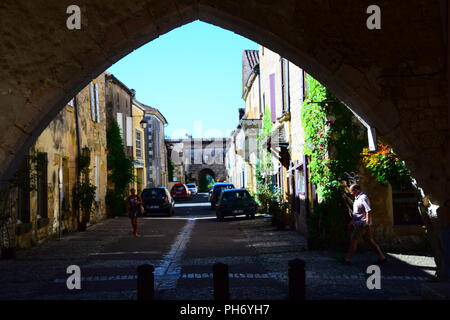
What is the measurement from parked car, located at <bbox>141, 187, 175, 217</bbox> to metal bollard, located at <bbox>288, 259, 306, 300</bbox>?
19.6 metres

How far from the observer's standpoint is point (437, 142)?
24.1ft

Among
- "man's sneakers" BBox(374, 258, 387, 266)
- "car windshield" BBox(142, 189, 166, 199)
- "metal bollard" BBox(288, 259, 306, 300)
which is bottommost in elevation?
"man's sneakers" BBox(374, 258, 387, 266)

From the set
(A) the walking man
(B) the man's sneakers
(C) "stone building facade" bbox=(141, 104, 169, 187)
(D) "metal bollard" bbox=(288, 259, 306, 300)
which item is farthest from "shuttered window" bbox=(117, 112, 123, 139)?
(D) "metal bollard" bbox=(288, 259, 306, 300)

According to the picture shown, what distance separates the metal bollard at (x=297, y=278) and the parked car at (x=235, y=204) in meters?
15.9

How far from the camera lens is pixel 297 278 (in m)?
6.36

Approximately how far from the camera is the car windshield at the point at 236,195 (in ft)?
74.2

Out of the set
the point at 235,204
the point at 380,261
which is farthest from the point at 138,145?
the point at 380,261

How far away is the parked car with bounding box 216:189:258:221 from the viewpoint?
22281mm

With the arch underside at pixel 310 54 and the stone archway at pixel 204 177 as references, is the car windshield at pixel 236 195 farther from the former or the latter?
the stone archway at pixel 204 177

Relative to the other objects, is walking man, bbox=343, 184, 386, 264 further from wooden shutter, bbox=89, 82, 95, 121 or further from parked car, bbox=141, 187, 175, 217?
parked car, bbox=141, 187, 175, 217

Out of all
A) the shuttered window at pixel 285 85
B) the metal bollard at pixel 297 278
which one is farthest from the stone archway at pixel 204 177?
the metal bollard at pixel 297 278

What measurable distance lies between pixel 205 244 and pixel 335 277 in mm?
5625
